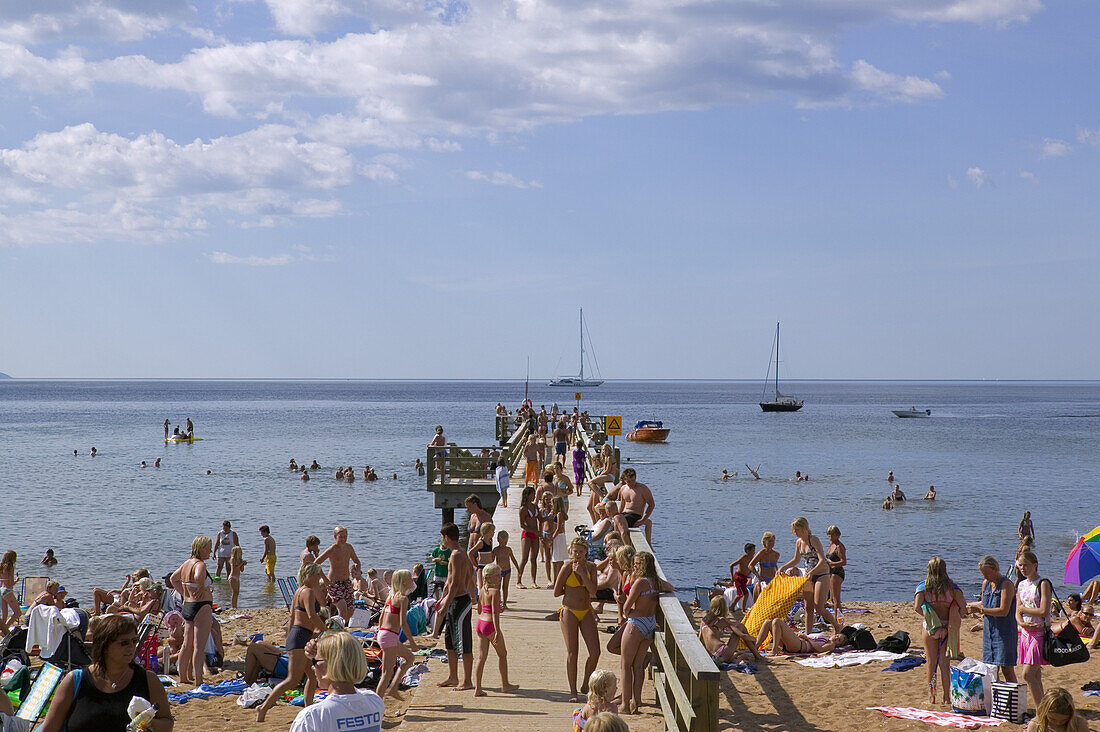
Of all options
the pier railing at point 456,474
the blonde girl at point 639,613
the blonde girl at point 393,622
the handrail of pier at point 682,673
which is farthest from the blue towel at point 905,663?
the pier railing at point 456,474

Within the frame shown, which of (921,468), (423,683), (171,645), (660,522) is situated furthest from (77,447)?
(423,683)

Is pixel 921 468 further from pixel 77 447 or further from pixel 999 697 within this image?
pixel 77 447

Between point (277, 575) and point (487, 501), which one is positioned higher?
point (487, 501)

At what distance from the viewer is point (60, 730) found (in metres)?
4.34

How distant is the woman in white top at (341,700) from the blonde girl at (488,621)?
11.9 ft

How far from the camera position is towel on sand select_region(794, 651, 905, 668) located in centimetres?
1199

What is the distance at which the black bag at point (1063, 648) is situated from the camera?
28.1ft

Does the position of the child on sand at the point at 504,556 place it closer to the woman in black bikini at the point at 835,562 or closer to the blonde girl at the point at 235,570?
the woman in black bikini at the point at 835,562

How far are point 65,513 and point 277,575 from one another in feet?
45.9

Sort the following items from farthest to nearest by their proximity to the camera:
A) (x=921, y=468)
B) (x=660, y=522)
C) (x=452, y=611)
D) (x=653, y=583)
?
(x=921, y=468) < (x=660, y=522) < (x=452, y=611) < (x=653, y=583)

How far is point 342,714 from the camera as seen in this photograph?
450cm

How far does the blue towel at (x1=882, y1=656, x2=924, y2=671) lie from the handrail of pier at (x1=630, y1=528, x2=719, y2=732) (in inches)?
196

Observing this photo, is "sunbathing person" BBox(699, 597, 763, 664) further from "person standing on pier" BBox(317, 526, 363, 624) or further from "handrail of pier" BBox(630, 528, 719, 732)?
"person standing on pier" BBox(317, 526, 363, 624)

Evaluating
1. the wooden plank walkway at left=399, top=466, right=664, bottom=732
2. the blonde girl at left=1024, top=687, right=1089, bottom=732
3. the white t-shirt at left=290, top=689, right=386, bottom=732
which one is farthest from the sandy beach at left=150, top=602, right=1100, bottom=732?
the blonde girl at left=1024, top=687, right=1089, bottom=732
